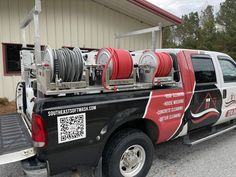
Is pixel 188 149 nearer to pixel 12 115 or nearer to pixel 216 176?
pixel 216 176

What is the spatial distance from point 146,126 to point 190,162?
48.7 inches

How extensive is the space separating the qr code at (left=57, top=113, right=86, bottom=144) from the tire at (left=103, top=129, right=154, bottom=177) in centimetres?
56

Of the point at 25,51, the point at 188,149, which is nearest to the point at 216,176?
the point at 188,149

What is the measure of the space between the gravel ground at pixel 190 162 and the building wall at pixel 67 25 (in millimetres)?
4910

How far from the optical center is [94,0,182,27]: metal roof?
27.2 ft

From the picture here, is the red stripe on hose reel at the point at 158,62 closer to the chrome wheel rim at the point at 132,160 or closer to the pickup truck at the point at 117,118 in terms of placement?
the pickup truck at the point at 117,118

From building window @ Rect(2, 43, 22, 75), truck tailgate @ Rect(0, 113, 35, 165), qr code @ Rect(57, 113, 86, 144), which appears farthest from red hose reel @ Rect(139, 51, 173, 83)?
building window @ Rect(2, 43, 22, 75)

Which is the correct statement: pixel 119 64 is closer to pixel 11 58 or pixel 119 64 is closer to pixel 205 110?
pixel 205 110

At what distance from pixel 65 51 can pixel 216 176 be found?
9.36ft

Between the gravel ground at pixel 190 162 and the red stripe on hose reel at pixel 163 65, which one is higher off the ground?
the red stripe on hose reel at pixel 163 65

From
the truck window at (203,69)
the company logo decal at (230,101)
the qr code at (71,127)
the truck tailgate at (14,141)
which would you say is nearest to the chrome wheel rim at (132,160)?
the qr code at (71,127)

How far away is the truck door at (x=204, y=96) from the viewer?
12.0ft

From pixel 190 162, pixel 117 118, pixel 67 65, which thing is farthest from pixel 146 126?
pixel 67 65

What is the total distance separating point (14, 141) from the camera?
2535 millimetres
